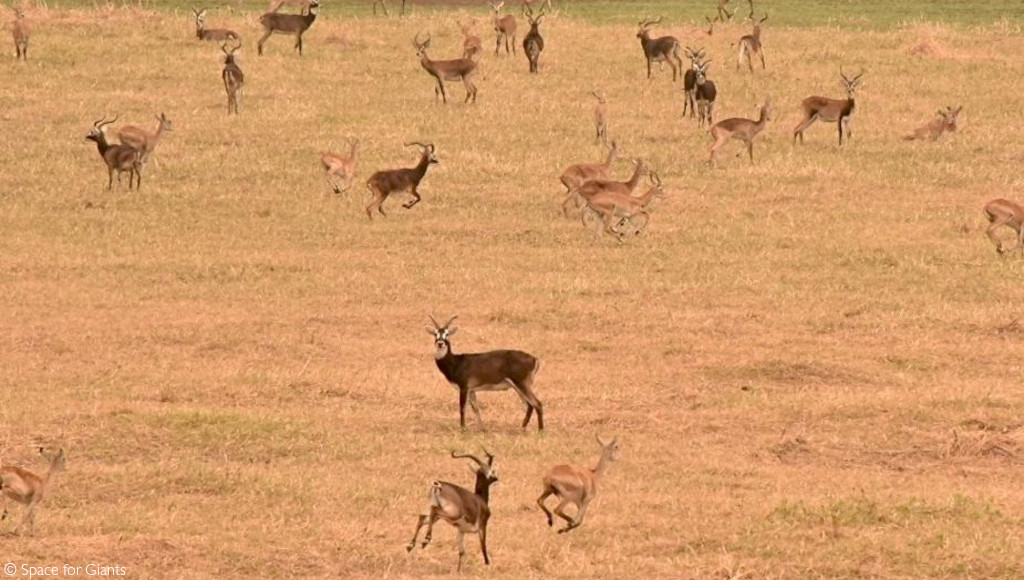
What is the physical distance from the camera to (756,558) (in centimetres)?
1230

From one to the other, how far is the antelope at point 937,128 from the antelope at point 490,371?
1514 centimetres

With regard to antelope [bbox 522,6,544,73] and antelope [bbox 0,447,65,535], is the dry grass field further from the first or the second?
antelope [bbox 522,6,544,73]

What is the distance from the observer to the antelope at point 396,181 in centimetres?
2433

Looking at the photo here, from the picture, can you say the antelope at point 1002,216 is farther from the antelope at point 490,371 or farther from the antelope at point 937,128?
the antelope at point 490,371

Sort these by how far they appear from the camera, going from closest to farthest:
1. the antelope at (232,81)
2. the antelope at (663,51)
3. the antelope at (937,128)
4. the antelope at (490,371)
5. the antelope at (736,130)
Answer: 1. the antelope at (490,371)
2. the antelope at (736,130)
3. the antelope at (937,128)
4. the antelope at (232,81)
5. the antelope at (663,51)

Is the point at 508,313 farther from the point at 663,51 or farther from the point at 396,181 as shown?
the point at 663,51

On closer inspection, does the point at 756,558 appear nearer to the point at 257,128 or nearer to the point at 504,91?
the point at 257,128

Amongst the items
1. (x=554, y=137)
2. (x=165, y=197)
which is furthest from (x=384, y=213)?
(x=554, y=137)

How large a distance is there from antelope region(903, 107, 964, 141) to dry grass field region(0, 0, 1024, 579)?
0.30m

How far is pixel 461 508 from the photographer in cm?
1140

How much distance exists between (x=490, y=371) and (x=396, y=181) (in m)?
9.32

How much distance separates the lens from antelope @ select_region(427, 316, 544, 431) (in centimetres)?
1536

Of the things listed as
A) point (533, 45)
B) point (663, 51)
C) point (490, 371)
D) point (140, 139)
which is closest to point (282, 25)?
point (533, 45)

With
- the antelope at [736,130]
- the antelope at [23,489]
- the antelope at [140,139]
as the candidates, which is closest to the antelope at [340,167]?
the antelope at [140,139]
